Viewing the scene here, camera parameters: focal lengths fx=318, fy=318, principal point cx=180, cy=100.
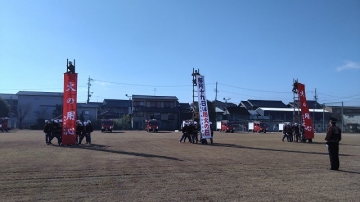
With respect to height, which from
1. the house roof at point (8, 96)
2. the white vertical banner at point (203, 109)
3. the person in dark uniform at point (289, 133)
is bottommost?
the person in dark uniform at point (289, 133)

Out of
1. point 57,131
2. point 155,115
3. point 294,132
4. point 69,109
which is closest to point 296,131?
point 294,132

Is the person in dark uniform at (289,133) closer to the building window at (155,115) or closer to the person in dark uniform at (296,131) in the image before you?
the person in dark uniform at (296,131)

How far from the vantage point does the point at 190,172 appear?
9.54 meters

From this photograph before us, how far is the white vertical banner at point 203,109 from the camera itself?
23.0 meters

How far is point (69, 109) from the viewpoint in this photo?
2036cm

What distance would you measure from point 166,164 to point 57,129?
40.6 ft

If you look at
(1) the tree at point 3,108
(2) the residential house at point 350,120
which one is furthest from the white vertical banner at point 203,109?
(1) the tree at point 3,108

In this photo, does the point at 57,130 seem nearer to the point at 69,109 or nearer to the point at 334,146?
the point at 69,109

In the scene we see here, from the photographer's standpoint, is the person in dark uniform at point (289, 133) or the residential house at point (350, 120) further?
the residential house at point (350, 120)

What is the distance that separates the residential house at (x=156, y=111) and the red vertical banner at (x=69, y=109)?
151ft

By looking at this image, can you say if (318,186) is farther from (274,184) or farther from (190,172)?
(190,172)

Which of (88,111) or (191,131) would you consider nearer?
(191,131)

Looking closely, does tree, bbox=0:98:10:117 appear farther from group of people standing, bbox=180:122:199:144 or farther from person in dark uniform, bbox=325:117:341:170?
person in dark uniform, bbox=325:117:341:170

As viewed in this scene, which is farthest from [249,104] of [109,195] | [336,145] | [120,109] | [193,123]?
[109,195]
